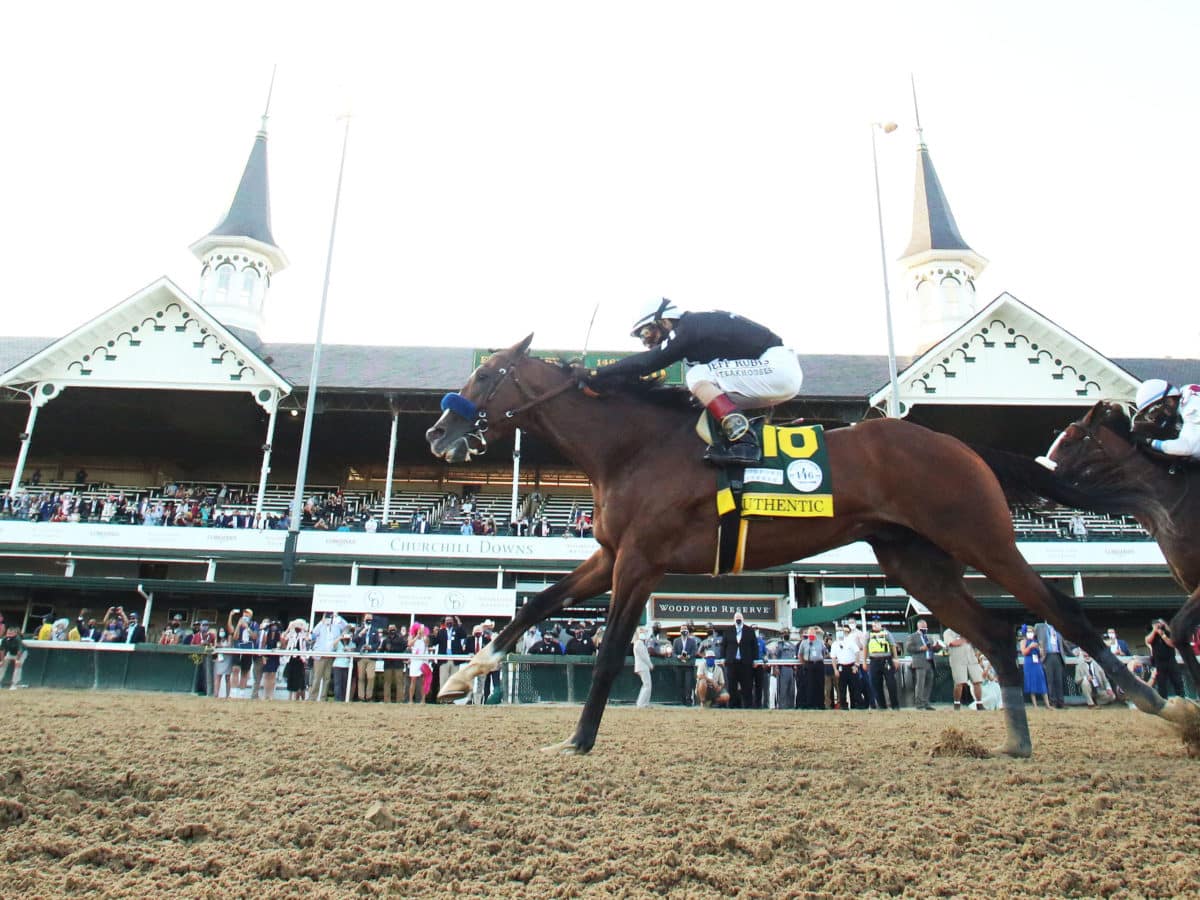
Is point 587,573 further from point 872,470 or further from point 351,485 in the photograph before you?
point 351,485

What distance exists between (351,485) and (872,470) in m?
34.1

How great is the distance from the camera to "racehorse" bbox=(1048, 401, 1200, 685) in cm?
664

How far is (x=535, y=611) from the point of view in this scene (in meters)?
5.64

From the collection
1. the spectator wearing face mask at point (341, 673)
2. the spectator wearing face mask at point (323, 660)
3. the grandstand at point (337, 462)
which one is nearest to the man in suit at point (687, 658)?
the spectator wearing face mask at point (341, 673)

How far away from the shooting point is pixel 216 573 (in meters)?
29.0

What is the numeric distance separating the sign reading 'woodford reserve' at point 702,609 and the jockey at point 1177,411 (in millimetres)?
18253

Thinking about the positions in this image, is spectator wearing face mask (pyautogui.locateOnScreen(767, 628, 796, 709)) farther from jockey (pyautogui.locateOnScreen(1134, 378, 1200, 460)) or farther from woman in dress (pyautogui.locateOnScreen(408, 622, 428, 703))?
jockey (pyautogui.locateOnScreen(1134, 378, 1200, 460))

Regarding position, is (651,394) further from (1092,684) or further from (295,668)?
(1092,684)

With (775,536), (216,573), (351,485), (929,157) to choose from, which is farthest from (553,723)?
(929,157)

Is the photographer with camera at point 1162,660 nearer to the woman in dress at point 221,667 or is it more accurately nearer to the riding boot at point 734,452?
the riding boot at point 734,452

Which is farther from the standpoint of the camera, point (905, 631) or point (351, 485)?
point (351, 485)

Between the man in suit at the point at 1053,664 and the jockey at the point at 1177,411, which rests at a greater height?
the jockey at the point at 1177,411

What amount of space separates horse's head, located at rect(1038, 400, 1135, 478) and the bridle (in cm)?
436

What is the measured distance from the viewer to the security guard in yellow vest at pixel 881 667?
52.9ft
